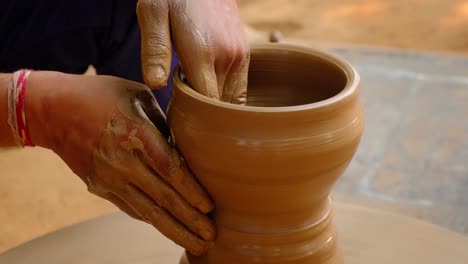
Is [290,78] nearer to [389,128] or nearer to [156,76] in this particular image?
[156,76]

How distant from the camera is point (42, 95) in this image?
3.73 ft

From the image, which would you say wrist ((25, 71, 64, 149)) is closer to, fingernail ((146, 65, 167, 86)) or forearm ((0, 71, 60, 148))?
forearm ((0, 71, 60, 148))

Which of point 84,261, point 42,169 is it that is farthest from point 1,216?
point 84,261

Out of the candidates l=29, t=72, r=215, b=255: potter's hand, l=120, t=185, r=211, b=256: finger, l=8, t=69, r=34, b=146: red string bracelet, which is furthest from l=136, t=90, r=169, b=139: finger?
l=8, t=69, r=34, b=146: red string bracelet

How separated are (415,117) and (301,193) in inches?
82.5

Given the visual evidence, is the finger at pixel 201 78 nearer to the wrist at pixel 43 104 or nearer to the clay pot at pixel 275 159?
the clay pot at pixel 275 159

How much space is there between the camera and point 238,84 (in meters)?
1.15

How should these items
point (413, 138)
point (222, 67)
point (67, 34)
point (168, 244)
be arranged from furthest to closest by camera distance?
1. point (413, 138)
2. point (67, 34)
3. point (168, 244)
4. point (222, 67)

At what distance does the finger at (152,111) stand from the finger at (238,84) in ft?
0.39

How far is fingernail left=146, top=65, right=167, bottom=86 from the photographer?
3.37 ft

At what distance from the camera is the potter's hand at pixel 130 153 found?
1.04m

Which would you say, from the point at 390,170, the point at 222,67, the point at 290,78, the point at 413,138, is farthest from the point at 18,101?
the point at 413,138

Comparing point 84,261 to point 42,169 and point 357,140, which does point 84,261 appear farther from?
point 42,169

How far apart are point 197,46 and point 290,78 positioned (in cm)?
19
